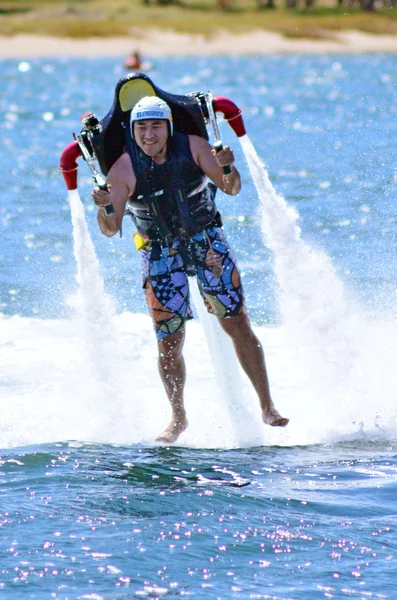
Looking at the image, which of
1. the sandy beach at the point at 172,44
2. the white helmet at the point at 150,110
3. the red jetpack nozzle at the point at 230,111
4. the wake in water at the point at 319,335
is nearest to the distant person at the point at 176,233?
the white helmet at the point at 150,110

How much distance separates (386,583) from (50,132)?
84.1ft

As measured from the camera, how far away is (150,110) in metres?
7.07

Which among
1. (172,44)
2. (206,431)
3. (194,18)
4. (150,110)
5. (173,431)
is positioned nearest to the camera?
(150,110)

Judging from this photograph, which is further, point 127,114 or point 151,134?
point 127,114

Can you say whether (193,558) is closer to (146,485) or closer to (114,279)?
(146,485)

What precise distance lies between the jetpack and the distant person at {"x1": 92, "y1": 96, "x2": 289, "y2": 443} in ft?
0.34

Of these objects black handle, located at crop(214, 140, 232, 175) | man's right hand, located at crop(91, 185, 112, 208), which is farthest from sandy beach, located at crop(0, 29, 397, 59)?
man's right hand, located at crop(91, 185, 112, 208)

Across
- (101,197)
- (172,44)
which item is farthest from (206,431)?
(172,44)

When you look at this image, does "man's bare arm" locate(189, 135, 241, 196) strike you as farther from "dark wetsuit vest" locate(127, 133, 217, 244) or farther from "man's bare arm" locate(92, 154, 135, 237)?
"man's bare arm" locate(92, 154, 135, 237)

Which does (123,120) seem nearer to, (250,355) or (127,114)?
(127,114)

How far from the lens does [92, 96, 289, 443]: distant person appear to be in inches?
283

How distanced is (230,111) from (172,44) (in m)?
63.9

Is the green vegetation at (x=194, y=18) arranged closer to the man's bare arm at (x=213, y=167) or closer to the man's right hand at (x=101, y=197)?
the man's bare arm at (x=213, y=167)

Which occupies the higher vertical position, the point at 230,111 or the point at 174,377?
the point at 230,111
